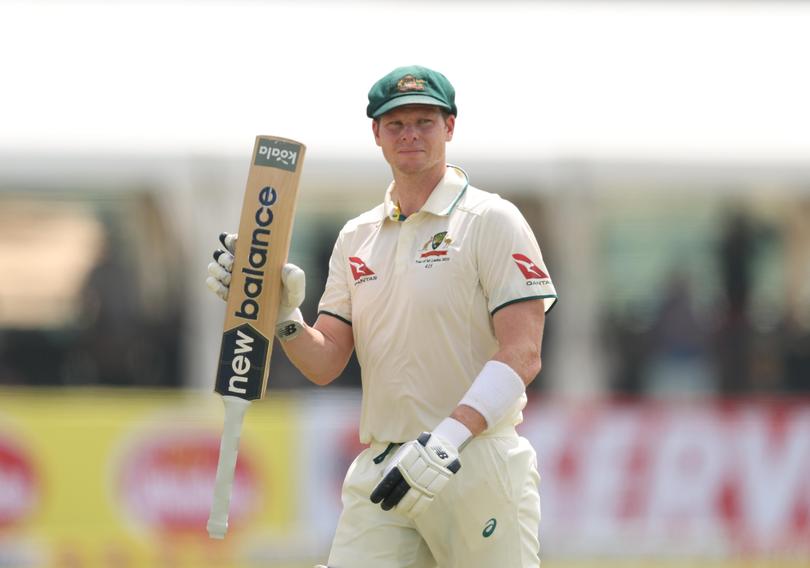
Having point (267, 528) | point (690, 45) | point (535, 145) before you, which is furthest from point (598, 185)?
point (267, 528)

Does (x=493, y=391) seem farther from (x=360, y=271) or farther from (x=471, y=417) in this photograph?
(x=360, y=271)

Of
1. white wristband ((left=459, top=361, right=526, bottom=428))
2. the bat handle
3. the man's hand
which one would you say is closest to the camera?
the man's hand

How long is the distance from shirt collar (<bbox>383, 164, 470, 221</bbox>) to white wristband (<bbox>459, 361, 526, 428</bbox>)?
47cm

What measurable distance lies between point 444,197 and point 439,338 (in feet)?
1.29

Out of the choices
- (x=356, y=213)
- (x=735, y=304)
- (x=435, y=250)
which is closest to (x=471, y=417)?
(x=435, y=250)

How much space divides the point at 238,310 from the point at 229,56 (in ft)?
29.3

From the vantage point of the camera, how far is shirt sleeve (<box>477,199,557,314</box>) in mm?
4320

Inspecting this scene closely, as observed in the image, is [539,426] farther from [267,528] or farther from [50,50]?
[50,50]

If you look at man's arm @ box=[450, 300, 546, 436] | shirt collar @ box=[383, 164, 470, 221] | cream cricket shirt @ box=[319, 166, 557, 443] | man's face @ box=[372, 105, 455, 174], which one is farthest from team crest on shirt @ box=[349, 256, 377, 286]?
man's arm @ box=[450, 300, 546, 436]

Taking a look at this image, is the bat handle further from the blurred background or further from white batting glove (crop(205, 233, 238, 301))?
the blurred background

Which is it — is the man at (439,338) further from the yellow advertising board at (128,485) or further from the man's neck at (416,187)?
the yellow advertising board at (128,485)

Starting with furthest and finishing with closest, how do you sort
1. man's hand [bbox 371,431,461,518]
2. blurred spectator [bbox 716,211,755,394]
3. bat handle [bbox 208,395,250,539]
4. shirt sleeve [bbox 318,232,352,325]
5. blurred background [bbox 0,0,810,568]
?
blurred spectator [bbox 716,211,755,394]
blurred background [bbox 0,0,810,568]
shirt sleeve [bbox 318,232,352,325]
bat handle [bbox 208,395,250,539]
man's hand [bbox 371,431,461,518]

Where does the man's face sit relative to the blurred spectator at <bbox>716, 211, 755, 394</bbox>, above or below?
above

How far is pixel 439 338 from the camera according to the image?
442cm
